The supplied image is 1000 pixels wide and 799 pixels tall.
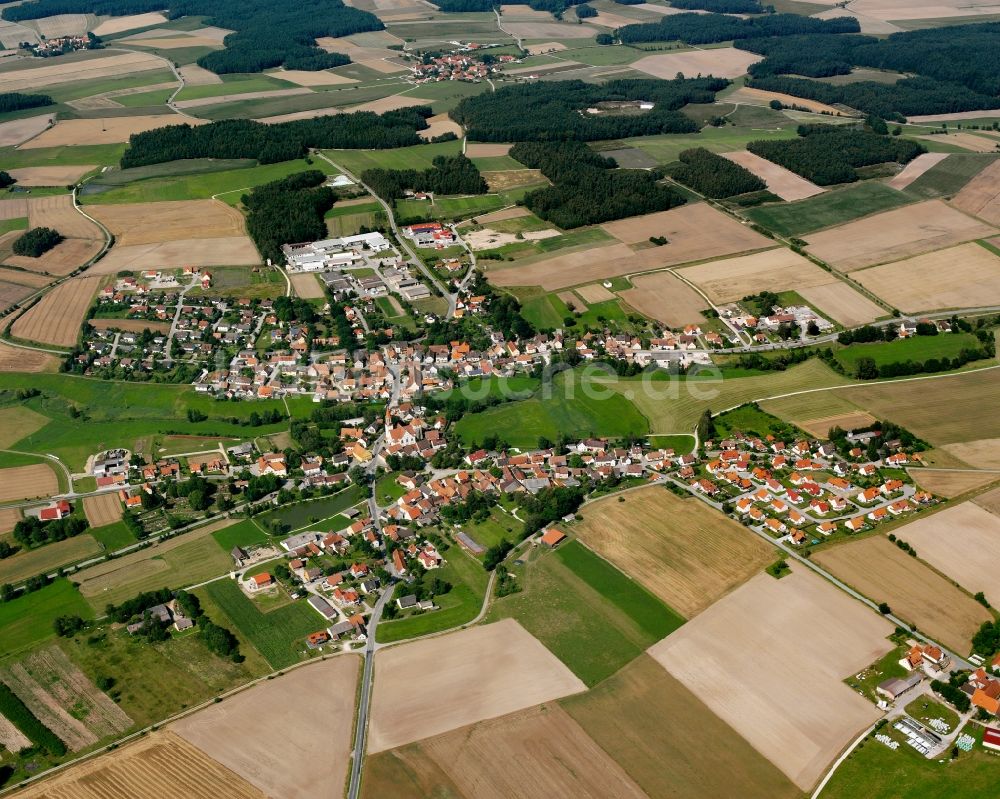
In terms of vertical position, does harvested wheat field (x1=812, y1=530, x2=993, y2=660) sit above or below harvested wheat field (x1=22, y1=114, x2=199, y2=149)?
below

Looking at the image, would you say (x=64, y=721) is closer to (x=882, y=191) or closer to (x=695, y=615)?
(x=695, y=615)

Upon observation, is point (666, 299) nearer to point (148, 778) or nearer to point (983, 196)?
point (983, 196)

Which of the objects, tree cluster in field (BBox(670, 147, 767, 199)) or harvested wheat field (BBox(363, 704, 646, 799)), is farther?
tree cluster in field (BBox(670, 147, 767, 199))

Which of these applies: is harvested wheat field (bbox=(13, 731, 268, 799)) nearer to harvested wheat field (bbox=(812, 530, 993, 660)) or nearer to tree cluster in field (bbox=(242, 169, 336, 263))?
harvested wheat field (bbox=(812, 530, 993, 660))

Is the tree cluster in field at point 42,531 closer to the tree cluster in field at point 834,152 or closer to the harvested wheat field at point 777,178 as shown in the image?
the harvested wheat field at point 777,178

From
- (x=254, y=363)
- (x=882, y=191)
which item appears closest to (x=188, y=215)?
(x=254, y=363)

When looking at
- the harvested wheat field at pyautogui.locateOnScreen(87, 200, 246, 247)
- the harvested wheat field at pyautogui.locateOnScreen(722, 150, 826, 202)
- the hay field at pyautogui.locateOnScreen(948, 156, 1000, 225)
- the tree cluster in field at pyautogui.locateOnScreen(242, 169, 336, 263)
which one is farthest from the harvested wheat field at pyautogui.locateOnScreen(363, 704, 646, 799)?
the hay field at pyautogui.locateOnScreen(948, 156, 1000, 225)
